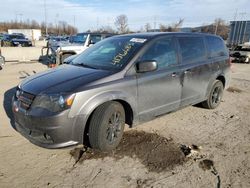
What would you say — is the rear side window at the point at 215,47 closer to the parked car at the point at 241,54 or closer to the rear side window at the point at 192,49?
the rear side window at the point at 192,49

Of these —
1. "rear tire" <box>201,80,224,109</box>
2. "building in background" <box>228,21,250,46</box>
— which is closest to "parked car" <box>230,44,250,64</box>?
"building in background" <box>228,21,250,46</box>

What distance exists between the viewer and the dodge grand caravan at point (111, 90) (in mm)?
3193

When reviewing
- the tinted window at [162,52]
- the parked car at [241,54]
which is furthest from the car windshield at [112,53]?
the parked car at [241,54]

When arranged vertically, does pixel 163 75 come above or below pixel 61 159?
above

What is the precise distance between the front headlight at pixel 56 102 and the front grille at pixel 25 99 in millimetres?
215

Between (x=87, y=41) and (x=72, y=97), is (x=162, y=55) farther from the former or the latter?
(x=87, y=41)

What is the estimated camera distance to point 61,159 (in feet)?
11.4

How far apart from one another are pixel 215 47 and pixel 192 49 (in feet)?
3.57

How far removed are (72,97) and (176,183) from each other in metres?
1.70

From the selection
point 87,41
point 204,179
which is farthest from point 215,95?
point 87,41

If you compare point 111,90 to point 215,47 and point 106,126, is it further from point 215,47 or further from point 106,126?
point 215,47

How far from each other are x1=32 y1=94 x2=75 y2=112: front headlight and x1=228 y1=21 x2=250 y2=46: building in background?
3353cm

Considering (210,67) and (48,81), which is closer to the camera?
(48,81)

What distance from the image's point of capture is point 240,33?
1282 inches
